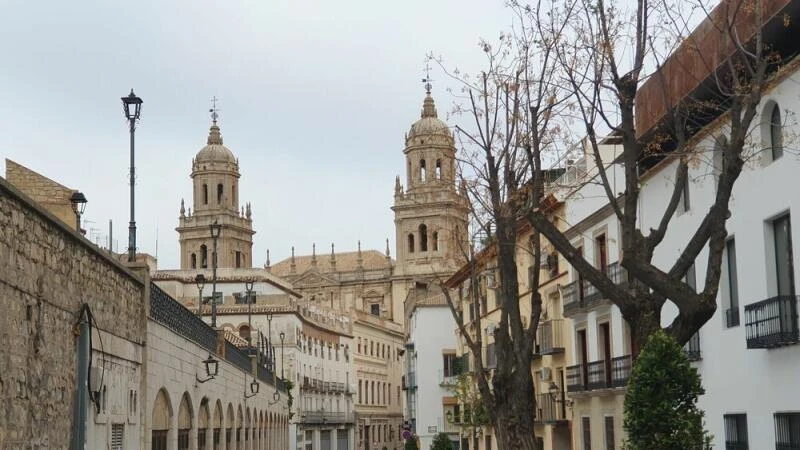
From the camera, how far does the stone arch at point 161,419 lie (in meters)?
22.4

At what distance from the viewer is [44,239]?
14055 millimetres

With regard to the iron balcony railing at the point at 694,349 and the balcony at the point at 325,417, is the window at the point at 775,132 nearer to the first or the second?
the iron balcony railing at the point at 694,349

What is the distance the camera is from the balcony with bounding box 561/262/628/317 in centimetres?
2800

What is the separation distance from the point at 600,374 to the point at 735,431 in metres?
9.70

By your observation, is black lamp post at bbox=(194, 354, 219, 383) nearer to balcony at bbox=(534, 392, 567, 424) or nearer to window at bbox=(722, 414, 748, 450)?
balcony at bbox=(534, 392, 567, 424)

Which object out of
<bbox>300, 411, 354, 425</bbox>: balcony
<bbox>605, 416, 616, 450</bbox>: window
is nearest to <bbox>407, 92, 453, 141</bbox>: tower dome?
<bbox>300, 411, 354, 425</bbox>: balcony

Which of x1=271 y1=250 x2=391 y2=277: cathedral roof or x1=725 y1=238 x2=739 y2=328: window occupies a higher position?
x1=271 y1=250 x2=391 y2=277: cathedral roof

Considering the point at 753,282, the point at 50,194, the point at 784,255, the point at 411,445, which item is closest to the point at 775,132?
the point at 784,255

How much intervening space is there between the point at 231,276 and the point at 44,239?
7068 cm

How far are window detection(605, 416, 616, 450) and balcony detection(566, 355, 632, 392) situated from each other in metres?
0.83

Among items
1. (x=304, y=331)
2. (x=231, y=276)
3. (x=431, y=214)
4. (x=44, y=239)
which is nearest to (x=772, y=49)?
(x=44, y=239)

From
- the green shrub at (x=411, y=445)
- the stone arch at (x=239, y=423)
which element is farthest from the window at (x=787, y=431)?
the green shrub at (x=411, y=445)

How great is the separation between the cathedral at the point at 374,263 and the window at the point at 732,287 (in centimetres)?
7499

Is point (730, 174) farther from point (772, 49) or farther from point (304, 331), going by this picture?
point (304, 331)
